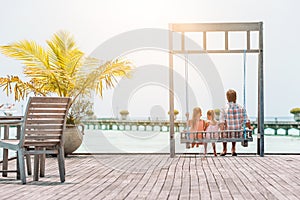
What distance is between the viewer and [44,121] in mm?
5539

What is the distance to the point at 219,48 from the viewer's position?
30.1 ft

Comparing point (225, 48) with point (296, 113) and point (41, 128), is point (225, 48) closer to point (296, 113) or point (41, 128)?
point (41, 128)

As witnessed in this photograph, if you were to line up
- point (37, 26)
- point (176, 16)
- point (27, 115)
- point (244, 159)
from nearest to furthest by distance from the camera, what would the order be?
point (27, 115)
point (244, 159)
point (176, 16)
point (37, 26)

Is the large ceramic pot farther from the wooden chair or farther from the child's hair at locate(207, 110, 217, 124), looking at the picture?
the wooden chair

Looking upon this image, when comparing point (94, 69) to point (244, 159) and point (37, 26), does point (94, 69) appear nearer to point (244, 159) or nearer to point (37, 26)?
point (244, 159)

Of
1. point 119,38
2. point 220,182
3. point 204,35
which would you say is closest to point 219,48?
point 204,35

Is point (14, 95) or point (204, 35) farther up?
point (204, 35)

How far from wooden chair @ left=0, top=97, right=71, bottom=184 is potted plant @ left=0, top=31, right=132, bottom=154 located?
12.7 ft

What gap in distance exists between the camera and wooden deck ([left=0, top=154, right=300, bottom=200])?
482 centimetres

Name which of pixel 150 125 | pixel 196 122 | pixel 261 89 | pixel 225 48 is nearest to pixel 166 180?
pixel 196 122

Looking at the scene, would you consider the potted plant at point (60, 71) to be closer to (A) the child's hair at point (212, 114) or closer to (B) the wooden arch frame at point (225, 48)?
(B) the wooden arch frame at point (225, 48)

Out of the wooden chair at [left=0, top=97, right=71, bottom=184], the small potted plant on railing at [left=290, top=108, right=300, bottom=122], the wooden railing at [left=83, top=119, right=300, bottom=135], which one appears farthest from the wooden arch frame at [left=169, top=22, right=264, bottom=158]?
the small potted plant on railing at [left=290, top=108, right=300, bottom=122]

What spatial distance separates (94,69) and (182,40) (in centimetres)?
171

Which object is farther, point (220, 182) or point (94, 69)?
point (94, 69)
